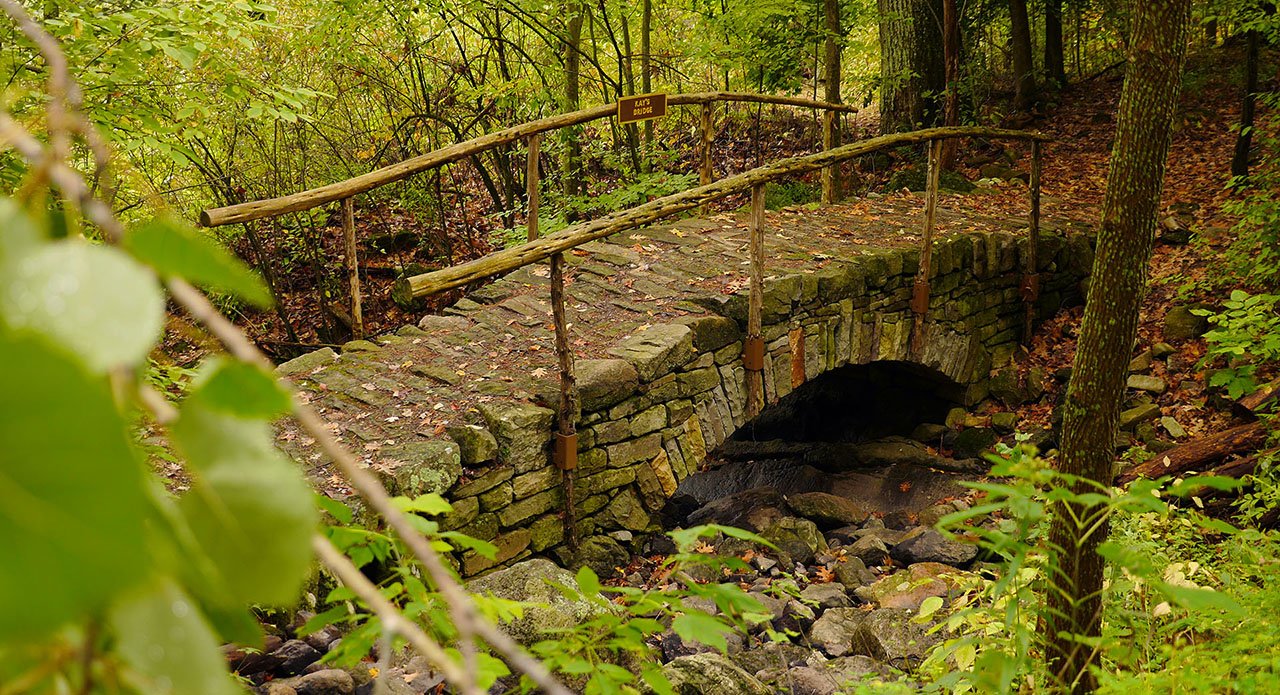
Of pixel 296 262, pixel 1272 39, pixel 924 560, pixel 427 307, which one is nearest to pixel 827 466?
pixel 924 560

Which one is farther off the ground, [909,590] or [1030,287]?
[1030,287]

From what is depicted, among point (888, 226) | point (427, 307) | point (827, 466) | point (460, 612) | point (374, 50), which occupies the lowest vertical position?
point (827, 466)

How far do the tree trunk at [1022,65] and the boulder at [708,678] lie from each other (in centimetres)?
1084

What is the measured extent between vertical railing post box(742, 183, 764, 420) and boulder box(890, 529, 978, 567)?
4.19 ft

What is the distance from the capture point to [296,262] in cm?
879

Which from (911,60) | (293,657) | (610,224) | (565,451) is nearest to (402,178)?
(610,224)

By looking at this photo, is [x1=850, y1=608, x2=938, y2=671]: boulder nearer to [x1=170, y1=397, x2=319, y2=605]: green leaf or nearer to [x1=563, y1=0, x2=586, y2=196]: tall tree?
[x1=170, y1=397, x2=319, y2=605]: green leaf

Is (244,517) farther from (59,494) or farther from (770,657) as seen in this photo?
(770,657)

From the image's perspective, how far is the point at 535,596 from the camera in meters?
3.52

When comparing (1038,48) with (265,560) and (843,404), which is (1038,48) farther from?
(265,560)

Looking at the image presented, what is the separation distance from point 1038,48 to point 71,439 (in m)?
15.5

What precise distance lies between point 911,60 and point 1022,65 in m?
2.64

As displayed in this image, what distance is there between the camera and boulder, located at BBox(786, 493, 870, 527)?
6.18 metres

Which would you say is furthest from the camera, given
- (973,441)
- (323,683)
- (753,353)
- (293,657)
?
(973,441)
